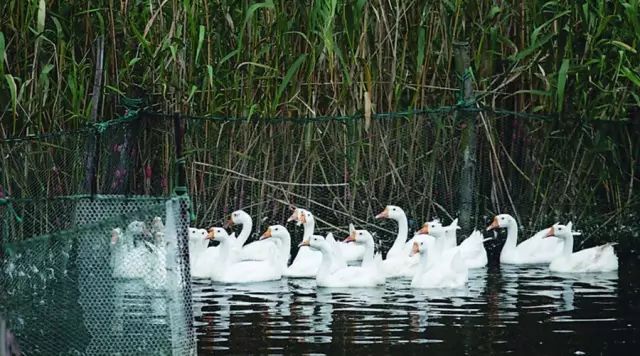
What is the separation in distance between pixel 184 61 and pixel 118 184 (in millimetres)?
2061

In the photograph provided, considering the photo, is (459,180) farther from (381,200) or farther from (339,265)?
(339,265)

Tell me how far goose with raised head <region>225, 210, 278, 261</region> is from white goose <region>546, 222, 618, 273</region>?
2578mm

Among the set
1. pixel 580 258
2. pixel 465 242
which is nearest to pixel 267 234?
pixel 465 242

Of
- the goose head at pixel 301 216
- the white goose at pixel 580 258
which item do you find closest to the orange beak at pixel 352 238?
the goose head at pixel 301 216

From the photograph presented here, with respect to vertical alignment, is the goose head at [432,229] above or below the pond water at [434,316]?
above

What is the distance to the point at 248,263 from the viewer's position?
47.2 feet

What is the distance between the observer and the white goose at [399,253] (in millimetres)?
14609

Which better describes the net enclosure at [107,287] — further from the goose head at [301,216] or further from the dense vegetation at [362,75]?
the dense vegetation at [362,75]

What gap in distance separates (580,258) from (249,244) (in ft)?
9.95

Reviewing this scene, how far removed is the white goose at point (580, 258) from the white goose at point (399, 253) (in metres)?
1.33

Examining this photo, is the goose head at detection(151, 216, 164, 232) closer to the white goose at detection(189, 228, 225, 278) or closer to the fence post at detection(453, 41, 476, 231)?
the white goose at detection(189, 228, 225, 278)

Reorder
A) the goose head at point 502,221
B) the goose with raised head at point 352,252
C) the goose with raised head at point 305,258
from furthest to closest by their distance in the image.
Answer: the goose with raised head at point 352,252
the goose head at point 502,221
the goose with raised head at point 305,258

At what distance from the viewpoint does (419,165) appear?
1538 cm

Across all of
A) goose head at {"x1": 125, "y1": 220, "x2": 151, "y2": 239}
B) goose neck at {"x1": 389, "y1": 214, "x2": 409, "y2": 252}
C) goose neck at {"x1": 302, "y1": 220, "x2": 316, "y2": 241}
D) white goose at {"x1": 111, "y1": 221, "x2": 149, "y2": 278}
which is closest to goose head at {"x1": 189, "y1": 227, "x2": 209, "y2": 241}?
goose neck at {"x1": 302, "y1": 220, "x2": 316, "y2": 241}
